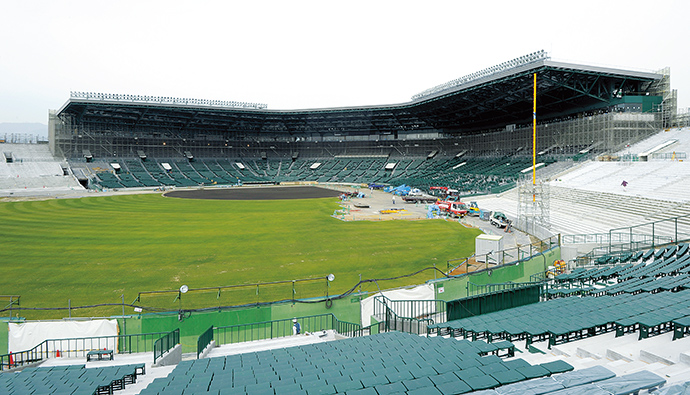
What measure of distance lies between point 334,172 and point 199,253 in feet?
259

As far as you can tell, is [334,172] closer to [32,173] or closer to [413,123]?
[413,123]

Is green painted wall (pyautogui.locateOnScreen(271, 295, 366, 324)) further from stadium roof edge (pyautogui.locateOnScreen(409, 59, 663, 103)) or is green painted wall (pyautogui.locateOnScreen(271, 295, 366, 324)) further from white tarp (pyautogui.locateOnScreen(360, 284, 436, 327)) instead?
stadium roof edge (pyautogui.locateOnScreen(409, 59, 663, 103))

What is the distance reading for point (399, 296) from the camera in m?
14.2

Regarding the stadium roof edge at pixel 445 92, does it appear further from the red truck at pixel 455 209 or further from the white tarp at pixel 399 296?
the white tarp at pixel 399 296

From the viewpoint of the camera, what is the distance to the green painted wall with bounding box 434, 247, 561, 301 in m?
14.5

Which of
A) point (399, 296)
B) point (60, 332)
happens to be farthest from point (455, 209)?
point (60, 332)

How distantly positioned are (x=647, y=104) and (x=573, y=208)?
105 feet

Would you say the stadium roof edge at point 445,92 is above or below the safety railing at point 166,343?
above

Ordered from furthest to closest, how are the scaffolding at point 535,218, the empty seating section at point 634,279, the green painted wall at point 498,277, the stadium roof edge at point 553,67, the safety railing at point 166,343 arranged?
1. the stadium roof edge at point 553,67
2. the scaffolding at point 535,218
3. the green painted wall at point 498,277
4. the empty seating section at point 634,279
5. the safety railing at point 166,343

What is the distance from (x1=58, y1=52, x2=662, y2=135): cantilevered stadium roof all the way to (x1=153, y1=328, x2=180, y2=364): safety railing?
50.7 meters

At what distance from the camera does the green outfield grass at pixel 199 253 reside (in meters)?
17.0

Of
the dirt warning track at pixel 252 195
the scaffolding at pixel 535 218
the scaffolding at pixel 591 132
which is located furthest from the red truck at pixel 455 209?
the scaffolding at pixel 591 132

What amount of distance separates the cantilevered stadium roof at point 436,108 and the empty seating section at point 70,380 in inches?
2077

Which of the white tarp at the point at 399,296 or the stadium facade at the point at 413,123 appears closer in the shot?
the white tarp at the point at 399,296
